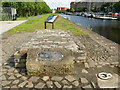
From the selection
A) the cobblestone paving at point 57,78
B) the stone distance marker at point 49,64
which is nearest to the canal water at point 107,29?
the cobblestone paving at point 57,78

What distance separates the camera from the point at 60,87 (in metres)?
3.06

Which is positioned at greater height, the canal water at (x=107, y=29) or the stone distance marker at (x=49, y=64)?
the canal water at (x=107, y=29)

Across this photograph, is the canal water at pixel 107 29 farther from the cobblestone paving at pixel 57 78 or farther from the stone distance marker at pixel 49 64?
the stone distance marker at pixel 49 64

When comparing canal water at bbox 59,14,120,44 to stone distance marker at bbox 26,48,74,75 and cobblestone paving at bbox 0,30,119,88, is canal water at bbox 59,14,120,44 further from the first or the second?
stone distance marker at bbox 26,48,74,75

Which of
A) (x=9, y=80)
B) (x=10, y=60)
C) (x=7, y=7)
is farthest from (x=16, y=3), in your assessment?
(x=9, y=80)

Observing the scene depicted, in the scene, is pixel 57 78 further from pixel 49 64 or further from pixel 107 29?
pixel 107 29

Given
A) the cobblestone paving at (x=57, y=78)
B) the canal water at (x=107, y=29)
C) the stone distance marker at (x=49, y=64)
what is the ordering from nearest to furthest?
the cobblestone paving at (x=57, y=78) < the stone distance marker at (x=49, y=64) < the canal water at (x=107, y=29)

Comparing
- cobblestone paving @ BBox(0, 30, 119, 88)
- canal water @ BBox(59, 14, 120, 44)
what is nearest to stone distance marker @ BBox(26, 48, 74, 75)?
cobblestone paving @ BBox(0, 30, 119, 88)

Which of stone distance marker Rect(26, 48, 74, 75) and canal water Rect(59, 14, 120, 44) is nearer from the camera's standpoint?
stone distance marker Rect(26, 48, 74, 75)

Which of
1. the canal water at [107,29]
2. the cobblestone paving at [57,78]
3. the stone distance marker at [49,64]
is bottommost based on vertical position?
the cobblestone paving at [57,78]

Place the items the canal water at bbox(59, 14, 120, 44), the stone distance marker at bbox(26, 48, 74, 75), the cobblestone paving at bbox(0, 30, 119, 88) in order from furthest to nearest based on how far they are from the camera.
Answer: the canal water at bbox(59, 14, 120, 44), the stone distance marker at bbox(26, 48, 74, 75), the cobblestone paving at bbox(0, 30, 119, 88)

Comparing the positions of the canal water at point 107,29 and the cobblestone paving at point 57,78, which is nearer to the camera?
the cobblestone paving at point 57,78

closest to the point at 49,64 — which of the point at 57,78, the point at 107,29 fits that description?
the point at 57,78

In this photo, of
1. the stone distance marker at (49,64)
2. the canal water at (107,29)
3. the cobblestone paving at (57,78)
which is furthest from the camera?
the canal water at (107,29)
